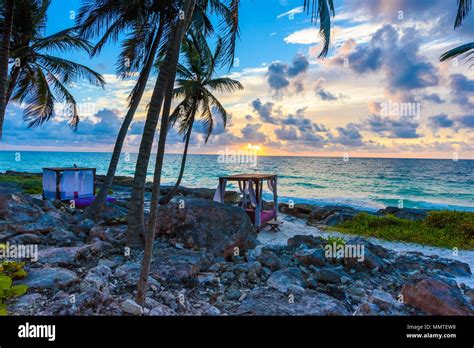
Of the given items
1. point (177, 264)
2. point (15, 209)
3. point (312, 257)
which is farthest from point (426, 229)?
point (15, 209)

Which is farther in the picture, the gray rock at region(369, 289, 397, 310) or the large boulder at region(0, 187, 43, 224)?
the large boulder at region(0, 187, 43, 224)

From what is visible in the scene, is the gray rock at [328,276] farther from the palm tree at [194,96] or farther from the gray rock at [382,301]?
the palm tree at [194,96]

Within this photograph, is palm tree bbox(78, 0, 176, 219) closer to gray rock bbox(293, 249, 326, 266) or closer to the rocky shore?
the rocky shore

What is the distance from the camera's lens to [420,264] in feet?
27.5

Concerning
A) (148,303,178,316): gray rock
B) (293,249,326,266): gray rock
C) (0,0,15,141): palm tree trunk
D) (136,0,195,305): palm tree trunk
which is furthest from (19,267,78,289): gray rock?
(0,0,15,141): palm tree trunk

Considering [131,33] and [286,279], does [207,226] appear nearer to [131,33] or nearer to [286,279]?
[286,279]

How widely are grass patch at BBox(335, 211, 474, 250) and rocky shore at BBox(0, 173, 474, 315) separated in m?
3.13

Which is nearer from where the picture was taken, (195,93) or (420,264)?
(420,264)

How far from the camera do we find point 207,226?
8.12 meters

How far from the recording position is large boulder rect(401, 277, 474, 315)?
15.8 ft

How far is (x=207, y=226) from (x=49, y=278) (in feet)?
12.4
